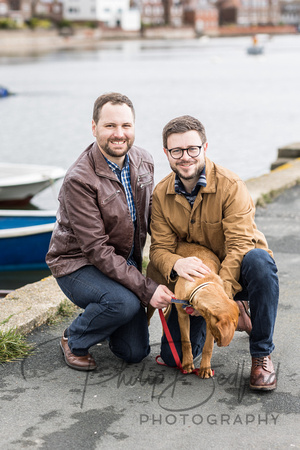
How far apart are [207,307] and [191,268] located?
0.94 ft

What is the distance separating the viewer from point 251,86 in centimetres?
4591

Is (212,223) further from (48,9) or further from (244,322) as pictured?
(48,9)

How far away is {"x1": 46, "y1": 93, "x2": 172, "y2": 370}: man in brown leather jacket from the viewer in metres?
3.60

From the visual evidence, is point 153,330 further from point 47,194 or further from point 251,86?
point 251,86

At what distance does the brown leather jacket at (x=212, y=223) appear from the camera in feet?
11.7

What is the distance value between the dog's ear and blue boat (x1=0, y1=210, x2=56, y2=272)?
5907 millimetres

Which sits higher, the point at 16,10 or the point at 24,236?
the point at 16,10

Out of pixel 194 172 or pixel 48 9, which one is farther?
pixel 48 9

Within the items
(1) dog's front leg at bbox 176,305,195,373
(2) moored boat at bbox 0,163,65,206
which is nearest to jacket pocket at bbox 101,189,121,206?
(1) dog's front leg at bbox 176,305,195,373

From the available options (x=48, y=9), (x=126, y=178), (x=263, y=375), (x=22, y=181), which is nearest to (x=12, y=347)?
(x=126, y=178)

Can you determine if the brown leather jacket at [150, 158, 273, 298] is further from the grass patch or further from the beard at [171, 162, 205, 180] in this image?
the grass patch

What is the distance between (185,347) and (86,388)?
0.59m

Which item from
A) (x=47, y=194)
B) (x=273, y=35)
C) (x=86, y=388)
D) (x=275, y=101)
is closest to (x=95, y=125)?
(x=86, y=388)

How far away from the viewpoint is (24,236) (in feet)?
29.6
